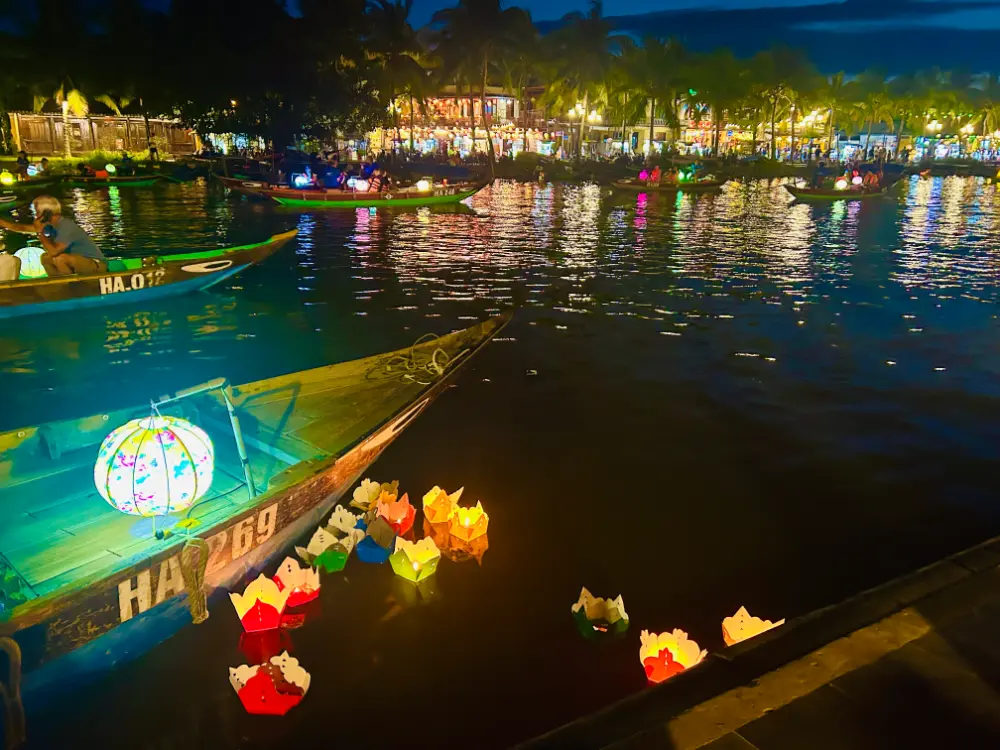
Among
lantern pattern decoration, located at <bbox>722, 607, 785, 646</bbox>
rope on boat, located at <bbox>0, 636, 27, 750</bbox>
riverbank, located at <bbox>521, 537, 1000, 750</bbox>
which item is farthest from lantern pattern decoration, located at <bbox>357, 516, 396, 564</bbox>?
riverbank, located at <bbox>521, 537, 1000, 750</bbox>

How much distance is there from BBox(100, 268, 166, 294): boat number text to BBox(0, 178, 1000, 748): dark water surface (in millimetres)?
767

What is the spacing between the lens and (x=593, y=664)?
5.52 metres

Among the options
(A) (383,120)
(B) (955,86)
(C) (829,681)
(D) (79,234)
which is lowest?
(C) (829,681)

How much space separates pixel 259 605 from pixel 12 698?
1810mm

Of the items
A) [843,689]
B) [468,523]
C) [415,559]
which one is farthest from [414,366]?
[843,689]

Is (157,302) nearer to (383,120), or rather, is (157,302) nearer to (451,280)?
(451,280)

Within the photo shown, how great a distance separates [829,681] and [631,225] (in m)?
29.9

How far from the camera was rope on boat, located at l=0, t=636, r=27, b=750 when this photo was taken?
3.96 m

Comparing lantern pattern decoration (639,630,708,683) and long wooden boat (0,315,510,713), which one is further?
lantern pattern decoration (639,630,708,683)

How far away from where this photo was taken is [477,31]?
56406 millimetres

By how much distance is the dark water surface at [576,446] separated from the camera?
5.27 m

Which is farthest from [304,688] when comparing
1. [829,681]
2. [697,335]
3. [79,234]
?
[79,234]

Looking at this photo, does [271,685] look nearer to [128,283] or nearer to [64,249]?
[128,283]

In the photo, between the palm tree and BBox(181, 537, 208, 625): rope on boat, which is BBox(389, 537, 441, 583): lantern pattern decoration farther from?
the palm tree
